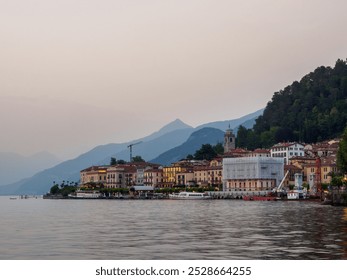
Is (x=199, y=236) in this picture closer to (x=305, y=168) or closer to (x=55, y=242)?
(x=55, y=242)

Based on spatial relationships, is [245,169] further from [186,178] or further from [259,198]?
[186,178]

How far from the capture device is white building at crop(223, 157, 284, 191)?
140750mm

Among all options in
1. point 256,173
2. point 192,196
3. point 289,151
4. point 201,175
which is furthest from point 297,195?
point 201,175

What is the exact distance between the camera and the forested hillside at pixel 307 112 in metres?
168

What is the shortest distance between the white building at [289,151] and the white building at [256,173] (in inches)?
411

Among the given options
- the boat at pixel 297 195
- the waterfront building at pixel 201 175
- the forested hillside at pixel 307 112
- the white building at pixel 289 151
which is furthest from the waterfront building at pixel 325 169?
the forested hillside at pixel 307 112

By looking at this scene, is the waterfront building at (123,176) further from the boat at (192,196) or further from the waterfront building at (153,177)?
the boat at (192,196)

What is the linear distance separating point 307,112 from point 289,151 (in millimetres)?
28576

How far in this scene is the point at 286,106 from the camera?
186250 mm

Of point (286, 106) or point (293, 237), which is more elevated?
point (286, 106)

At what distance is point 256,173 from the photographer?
141 m

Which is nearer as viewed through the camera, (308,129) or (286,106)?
(308,129)
